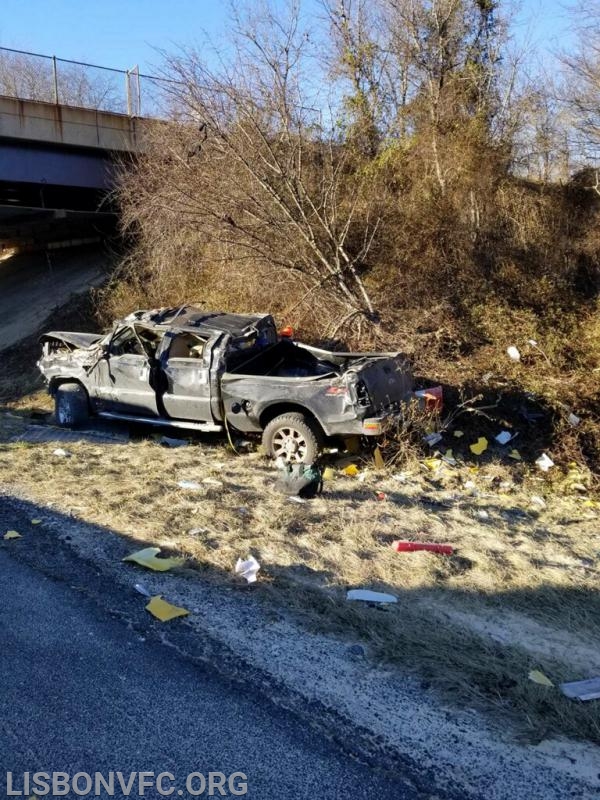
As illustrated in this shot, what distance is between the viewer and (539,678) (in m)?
3.54

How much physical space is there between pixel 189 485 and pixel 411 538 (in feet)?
7.99

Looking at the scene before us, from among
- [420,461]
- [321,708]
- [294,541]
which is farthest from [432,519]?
[321,708]

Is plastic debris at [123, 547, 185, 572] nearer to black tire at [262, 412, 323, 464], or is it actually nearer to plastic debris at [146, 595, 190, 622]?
plastic debris at [146, 595, 190, 622]

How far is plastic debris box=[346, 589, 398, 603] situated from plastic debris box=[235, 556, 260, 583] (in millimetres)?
694

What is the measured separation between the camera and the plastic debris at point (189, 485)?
6793 millimetres

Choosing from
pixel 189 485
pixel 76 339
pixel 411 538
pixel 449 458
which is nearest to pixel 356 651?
pixel 411 538

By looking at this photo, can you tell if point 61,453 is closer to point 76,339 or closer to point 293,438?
point 293,438

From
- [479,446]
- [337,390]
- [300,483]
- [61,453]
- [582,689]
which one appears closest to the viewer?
[582,689]

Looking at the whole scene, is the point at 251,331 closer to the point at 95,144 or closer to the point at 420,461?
the point at 420,461

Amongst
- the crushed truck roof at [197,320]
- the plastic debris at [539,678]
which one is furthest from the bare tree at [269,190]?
the plastic debris at [539,678]

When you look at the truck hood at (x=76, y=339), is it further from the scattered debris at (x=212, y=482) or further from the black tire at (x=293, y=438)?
the scattered debris at (x=212, y=482)

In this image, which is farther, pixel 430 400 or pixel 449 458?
pixel 430 400

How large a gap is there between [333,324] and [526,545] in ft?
25.7

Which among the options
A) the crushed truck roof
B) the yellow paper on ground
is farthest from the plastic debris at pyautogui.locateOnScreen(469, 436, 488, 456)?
the crushed truck roof
